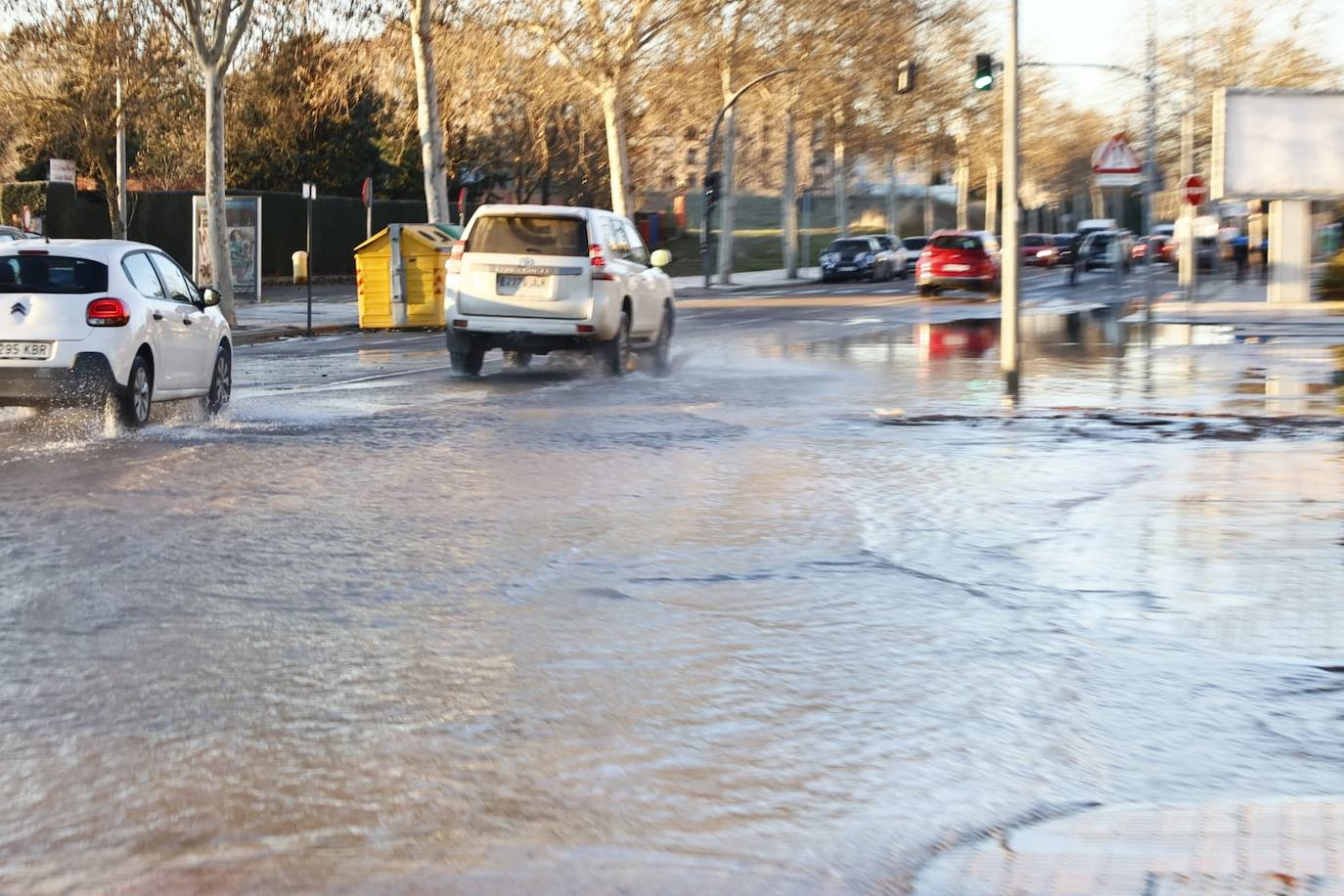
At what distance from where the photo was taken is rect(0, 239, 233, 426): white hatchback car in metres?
14.1

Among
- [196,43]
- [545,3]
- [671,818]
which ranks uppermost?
[545,3]

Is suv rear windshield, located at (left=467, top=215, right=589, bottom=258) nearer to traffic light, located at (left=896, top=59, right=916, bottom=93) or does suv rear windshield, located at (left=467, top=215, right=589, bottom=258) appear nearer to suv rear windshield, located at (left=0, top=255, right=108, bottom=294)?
suv rear windshield, located at (left=0, top=255, right=108, bottom=294)

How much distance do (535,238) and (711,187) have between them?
34.5 m

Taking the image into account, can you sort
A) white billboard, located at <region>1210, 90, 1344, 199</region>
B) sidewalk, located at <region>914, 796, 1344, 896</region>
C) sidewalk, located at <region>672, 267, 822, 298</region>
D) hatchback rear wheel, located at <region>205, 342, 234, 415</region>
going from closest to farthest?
1. sidewalk, located at <region>914, 796, 1344, 896</region>
2. hatchback rear wheel, located at <region>205, 342, 234, 415</region>
3. white billboard, located at <region>1210, 90, 1344, 199</region>
4. sidewalk, located at <region>672, 267, 822, 298</region>

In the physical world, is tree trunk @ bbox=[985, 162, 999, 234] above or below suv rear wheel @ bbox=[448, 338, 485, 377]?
above

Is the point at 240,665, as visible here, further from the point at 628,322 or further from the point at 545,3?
the point at 545,3

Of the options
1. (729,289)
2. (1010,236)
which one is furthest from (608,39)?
(1010,236)

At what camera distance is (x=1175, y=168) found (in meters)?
96.0

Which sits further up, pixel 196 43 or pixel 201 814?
pixel 196 43

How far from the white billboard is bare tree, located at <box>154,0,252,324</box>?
1944 cm

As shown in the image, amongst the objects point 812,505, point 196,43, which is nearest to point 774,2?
point 196,43

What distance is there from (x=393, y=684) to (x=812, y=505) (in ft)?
15.9

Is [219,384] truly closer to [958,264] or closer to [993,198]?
[958,264]

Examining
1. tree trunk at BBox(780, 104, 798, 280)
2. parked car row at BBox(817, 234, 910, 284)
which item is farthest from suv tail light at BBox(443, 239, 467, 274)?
tree trunk at BBox(780, 104, 798, 280)
